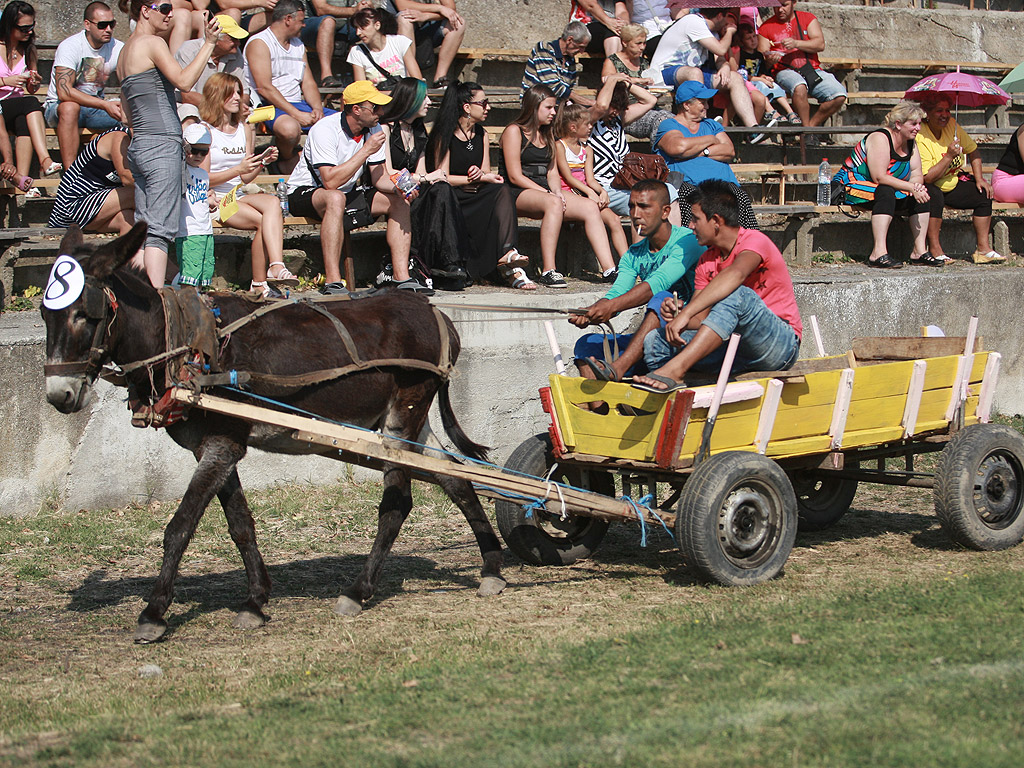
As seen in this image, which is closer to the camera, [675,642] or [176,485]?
[675,642]

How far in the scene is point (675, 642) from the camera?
5047 mm

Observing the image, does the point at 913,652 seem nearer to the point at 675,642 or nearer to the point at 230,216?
the point at 675,642

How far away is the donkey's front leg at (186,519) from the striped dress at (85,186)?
3811mm

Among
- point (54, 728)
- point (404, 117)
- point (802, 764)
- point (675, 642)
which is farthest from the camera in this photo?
point (404, 117)

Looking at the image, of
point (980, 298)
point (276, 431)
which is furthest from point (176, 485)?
point (980, 298)

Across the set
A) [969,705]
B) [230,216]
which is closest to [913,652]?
[969,705]

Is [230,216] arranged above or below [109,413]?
above

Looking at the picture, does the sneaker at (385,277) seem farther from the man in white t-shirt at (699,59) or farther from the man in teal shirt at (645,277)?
the man in white t-shirt at (699,59)

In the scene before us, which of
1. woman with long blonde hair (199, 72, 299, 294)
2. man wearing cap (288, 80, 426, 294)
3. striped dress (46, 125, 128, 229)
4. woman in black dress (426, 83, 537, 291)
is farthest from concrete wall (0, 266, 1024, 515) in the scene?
woman with long blonde hair (199, 72, 299, 294)

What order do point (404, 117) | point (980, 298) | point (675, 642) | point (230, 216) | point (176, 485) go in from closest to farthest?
point (675, 642)
point (176, 485)
point (230, 216)
point (404, 117)
point (980, 298)

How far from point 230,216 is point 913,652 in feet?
20.5

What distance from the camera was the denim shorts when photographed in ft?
45.9

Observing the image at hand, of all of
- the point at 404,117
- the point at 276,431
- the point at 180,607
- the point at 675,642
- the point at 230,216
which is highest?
the point at 404,117

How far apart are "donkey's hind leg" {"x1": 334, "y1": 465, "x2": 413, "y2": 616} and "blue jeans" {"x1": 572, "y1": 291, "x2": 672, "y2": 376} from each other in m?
1.24
